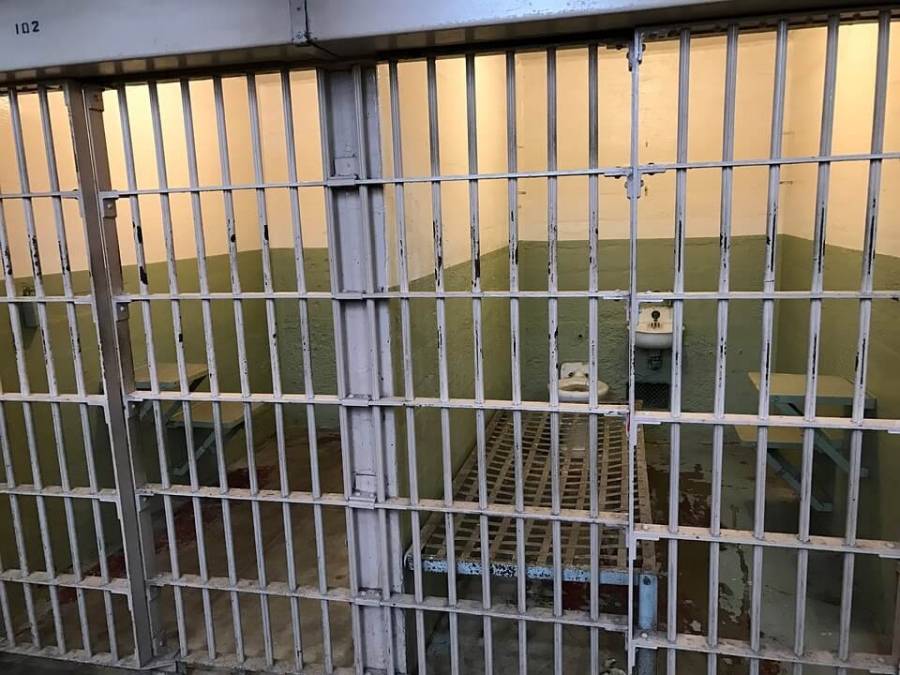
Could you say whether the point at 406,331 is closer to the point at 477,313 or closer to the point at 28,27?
the point at 477,313

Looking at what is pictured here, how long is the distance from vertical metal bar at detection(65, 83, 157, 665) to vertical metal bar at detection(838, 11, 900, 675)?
8.28 ft

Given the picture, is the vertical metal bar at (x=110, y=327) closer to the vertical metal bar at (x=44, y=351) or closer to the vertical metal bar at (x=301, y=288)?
the vertical metal bar at (x=44, y=351)

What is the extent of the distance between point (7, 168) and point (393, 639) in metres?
2.84

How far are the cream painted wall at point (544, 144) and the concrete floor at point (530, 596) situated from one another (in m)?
1.75

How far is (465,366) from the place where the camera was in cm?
372

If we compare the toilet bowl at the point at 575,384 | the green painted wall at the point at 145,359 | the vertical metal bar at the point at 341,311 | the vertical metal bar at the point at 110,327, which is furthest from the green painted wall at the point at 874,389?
the green painted wall at the point at 145,359

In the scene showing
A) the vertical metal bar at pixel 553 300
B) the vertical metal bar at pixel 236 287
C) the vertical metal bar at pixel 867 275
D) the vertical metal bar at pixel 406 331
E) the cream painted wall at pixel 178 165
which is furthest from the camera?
the cream painted wall at pixel 178 165

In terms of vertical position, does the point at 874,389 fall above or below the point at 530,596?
above

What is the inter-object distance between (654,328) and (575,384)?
28.0 inches

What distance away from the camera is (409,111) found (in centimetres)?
284

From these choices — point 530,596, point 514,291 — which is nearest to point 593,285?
point 514,291

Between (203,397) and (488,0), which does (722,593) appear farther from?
(488,0)

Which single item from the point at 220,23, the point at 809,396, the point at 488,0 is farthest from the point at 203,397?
the point at 809,396

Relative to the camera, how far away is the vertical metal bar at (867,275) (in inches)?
73.5
